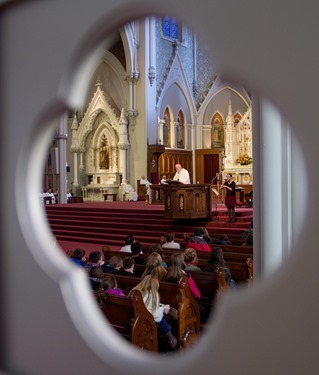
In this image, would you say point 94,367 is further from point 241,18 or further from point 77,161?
point 77,161

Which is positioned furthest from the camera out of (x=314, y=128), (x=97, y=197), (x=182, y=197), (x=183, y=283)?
(x=97, y=197)

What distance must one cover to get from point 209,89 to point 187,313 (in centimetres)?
2063

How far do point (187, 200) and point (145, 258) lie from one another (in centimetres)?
490

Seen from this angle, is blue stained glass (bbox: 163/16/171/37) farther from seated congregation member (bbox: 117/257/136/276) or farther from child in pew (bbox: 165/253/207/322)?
child in pew (bbox: 165/253/207/322)

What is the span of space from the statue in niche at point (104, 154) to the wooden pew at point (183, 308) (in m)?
17.4

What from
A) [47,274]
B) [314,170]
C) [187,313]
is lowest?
[187,313]

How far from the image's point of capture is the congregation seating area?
412 centimetres

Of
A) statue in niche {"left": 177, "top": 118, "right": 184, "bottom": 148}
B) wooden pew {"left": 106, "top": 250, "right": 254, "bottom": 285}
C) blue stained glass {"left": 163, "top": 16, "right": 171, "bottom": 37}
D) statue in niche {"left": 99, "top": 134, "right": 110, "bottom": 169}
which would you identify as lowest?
wooden pew {"left": 106, "top": 250, "right": 254, "bottom": 285}

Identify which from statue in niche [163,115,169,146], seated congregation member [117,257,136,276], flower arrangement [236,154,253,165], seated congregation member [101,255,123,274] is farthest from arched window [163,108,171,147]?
seated congregation member [117,257,136,276]

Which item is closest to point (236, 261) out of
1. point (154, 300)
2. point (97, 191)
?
point (154, 300)

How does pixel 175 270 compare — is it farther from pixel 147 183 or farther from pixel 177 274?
pixel 147 183

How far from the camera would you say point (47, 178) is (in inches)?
789

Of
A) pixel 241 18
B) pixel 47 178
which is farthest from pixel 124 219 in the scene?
pixel 241 18

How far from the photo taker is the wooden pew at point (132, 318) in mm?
3965
